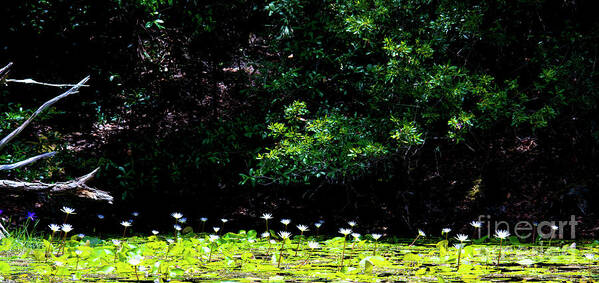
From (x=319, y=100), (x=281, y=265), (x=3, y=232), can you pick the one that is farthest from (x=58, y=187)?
(x=319, y=100)

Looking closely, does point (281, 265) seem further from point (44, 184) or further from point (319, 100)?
point (319, 100)

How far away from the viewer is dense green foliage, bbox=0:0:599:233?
19.6 ft

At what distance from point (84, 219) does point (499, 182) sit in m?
5.77

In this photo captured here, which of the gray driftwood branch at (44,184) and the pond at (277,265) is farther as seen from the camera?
the gray driftwood branch at (44,184)

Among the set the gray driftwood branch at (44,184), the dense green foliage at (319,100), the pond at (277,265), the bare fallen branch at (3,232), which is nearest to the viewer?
the pond at (277,265)

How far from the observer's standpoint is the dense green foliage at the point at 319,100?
596 cm

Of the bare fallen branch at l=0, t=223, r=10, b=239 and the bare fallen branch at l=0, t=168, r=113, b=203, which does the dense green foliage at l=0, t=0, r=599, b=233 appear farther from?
the bare fallen branch at l=0, t=168, r=113, b=203

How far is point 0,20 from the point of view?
6.95m

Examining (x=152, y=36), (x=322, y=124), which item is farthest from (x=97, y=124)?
(x=322, y=124)

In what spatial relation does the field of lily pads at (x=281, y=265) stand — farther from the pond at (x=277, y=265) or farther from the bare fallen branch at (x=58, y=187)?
the bare fallen branch at (x=58, y=187)

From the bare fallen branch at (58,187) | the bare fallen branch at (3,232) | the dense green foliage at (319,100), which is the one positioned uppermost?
the dense green foliage at (319,100)

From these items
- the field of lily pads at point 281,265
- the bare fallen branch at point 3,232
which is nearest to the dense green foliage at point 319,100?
the bare fallen branch at point 3,232

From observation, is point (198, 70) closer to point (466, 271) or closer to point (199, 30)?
point (199, 30)

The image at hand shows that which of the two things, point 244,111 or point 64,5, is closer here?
point 64,5
